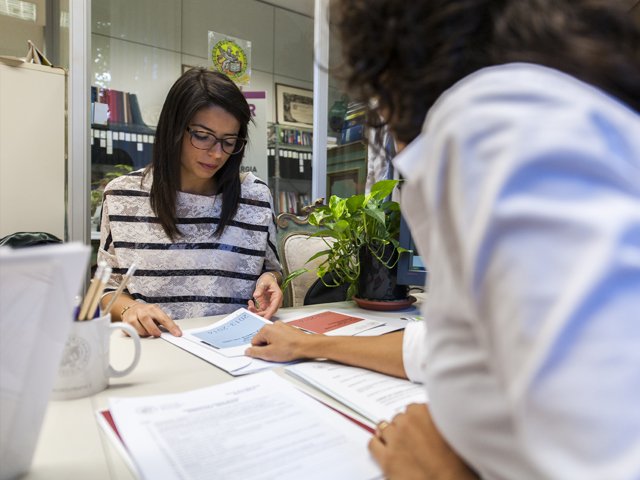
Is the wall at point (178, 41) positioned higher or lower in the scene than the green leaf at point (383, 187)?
higher

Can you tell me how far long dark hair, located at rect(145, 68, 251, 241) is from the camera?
1.38m

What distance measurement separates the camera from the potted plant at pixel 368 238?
123 cm

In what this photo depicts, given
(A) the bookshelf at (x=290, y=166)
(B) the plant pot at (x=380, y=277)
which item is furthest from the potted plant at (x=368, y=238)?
(A) the bookshelf at (x=290, y=166)

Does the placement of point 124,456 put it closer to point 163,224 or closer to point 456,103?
point 456,103

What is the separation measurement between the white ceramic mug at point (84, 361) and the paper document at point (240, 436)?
0.28ft

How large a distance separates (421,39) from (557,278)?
24 centimetres

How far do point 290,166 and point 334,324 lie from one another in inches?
88.5

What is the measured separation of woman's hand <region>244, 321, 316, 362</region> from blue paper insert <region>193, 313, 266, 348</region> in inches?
3.5

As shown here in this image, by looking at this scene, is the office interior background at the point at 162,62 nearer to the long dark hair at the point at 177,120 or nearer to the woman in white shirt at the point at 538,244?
the long dark hair at the point at 177,120

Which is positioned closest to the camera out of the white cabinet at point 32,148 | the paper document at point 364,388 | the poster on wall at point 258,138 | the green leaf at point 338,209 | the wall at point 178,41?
the paper document at point 364,388

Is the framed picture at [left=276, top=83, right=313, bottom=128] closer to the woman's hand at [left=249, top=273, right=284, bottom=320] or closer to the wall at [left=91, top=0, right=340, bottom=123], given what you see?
the wall at [left=91, top=0, right=340, bottom=123]

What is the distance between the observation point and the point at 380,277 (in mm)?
1238

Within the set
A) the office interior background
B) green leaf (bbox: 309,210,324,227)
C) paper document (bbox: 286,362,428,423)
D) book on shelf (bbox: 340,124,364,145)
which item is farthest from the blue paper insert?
book on shelf (bbox: 340,124,364,145)

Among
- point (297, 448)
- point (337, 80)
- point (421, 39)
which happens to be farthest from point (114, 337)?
point (421, 39)
